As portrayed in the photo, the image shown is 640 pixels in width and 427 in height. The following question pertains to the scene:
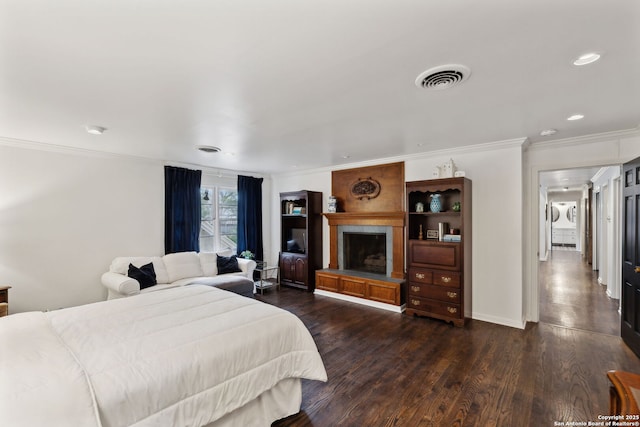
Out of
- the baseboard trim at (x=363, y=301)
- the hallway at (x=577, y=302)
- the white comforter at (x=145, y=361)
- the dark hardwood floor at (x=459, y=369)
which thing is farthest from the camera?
the baseboard trim at (x=363, y=301)

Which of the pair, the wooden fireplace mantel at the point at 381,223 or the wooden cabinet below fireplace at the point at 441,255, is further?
the wooden fireplace mantel at the point at 381,223

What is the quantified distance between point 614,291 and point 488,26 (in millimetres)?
5986

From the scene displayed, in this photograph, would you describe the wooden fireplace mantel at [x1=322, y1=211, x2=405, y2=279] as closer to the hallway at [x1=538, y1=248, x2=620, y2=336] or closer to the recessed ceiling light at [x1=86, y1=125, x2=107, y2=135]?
the hallway at [x1=538, y1=248, x2=620, y2=336]

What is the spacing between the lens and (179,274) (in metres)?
4.74

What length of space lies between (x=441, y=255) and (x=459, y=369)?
1588 millimetres

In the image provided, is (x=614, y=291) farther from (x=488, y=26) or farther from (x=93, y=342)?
(x=93, y=342)

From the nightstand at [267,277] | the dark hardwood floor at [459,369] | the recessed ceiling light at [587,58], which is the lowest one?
the dark hardwood floor at [459,369]

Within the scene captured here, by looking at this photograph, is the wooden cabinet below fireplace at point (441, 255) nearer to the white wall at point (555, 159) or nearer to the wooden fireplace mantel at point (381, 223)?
the wooden fireplace mantel at point (381, 223)

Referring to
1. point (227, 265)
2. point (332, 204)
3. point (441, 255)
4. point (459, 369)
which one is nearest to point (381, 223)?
point (332, 204)

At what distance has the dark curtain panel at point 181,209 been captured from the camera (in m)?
5.13

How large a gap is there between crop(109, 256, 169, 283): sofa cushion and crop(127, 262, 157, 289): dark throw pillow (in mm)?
127

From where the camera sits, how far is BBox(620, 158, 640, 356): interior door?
9.99 feet

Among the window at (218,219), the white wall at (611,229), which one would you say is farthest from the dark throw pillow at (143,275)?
the white wall at (611,229)

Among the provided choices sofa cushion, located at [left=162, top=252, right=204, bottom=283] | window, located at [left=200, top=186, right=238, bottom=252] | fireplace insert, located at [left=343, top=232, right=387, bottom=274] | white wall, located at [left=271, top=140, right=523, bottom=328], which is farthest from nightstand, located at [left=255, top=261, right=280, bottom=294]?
white wall, located at [left=271, top=140, right=523, bottom=328]
